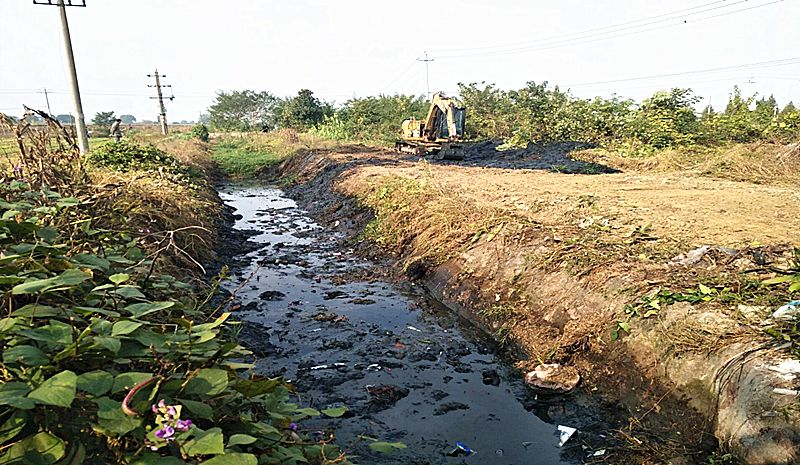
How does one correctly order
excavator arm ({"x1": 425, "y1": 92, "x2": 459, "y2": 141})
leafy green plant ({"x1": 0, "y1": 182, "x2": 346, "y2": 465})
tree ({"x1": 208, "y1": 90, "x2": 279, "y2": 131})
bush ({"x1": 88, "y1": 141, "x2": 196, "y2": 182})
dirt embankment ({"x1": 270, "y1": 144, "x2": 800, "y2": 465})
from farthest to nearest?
tree ({"x1": 208, "y1": 90, "x2": 279, "y2": 131}) < excavator arm ({"x1": 425, "y1": 92, "x2": 459, "y2": 141}) < bush ({"x1": 88, "y1": 141, "x2": 196, "y2": 182}) < dirt embankment ({"x1": 270, "y1": 144, "x2": 800, "y2": 465}) < leafy green plant ({"x1": 0, "y1": 182, "x2": 346, "y2": 465})

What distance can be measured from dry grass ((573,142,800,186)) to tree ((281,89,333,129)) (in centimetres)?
3090

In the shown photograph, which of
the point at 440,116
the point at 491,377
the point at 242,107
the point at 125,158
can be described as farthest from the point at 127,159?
the point at 242,107

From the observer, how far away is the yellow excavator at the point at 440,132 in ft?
63.0

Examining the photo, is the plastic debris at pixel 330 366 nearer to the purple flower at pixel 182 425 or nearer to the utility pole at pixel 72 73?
the purple flower at pixel 182 425

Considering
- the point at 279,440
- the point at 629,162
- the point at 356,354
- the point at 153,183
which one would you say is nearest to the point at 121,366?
the point at 279,440

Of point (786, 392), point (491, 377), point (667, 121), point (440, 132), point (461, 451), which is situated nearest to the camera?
point (786, 392)

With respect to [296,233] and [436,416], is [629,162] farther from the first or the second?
[436,416]

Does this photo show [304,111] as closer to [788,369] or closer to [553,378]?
[553,378]

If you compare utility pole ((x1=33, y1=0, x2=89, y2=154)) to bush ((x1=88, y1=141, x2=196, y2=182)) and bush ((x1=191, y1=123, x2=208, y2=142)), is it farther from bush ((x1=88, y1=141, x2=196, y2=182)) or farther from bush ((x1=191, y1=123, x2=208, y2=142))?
bush ((x1=191, y1=123, x2=208, y2=142))

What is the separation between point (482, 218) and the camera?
24.9ft

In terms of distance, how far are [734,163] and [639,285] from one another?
9.62 m

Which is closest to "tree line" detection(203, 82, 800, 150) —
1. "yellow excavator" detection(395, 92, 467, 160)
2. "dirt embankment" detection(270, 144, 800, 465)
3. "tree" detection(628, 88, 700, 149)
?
"tree" detection(628, 88, 700, 149)

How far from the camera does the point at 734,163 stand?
11867 millimetres

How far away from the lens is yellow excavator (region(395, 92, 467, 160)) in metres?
19.2
